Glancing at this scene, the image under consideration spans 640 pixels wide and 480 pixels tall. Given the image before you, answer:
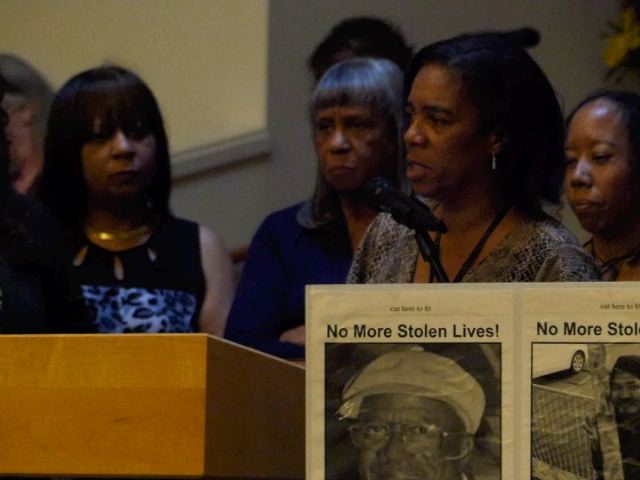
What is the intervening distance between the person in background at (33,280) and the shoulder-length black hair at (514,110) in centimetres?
64

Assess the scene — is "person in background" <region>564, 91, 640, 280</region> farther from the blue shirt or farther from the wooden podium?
the wooden podium

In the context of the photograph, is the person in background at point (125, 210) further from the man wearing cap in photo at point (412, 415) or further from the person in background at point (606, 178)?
the man wearing cap in photo at point (412, 415)

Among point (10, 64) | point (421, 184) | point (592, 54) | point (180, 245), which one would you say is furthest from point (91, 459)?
point (10, 64)

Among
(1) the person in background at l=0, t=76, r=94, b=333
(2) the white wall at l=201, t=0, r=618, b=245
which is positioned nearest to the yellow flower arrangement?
(2) the white wall at l=201, t=0, r=618, b=245

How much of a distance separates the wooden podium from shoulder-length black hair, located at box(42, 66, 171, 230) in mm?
1363

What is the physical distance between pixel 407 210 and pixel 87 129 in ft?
3.04

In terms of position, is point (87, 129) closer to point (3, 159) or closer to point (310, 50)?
point (3, 159)

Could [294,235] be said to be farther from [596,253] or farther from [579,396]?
[579,396]

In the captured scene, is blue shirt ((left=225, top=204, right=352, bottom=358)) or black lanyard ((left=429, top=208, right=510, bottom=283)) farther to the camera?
blue shirt ((left=225, top=204, right=352, bottom=358))

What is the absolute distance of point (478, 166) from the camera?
224 centimetres

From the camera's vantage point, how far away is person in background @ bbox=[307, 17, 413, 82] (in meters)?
2.86

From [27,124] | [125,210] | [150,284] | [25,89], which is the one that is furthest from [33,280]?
[25,89]

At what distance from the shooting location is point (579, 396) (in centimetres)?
135

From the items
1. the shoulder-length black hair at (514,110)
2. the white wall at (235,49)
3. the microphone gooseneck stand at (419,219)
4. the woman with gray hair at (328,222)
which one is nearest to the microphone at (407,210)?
the microphone gooseneck stand at (419,219)
